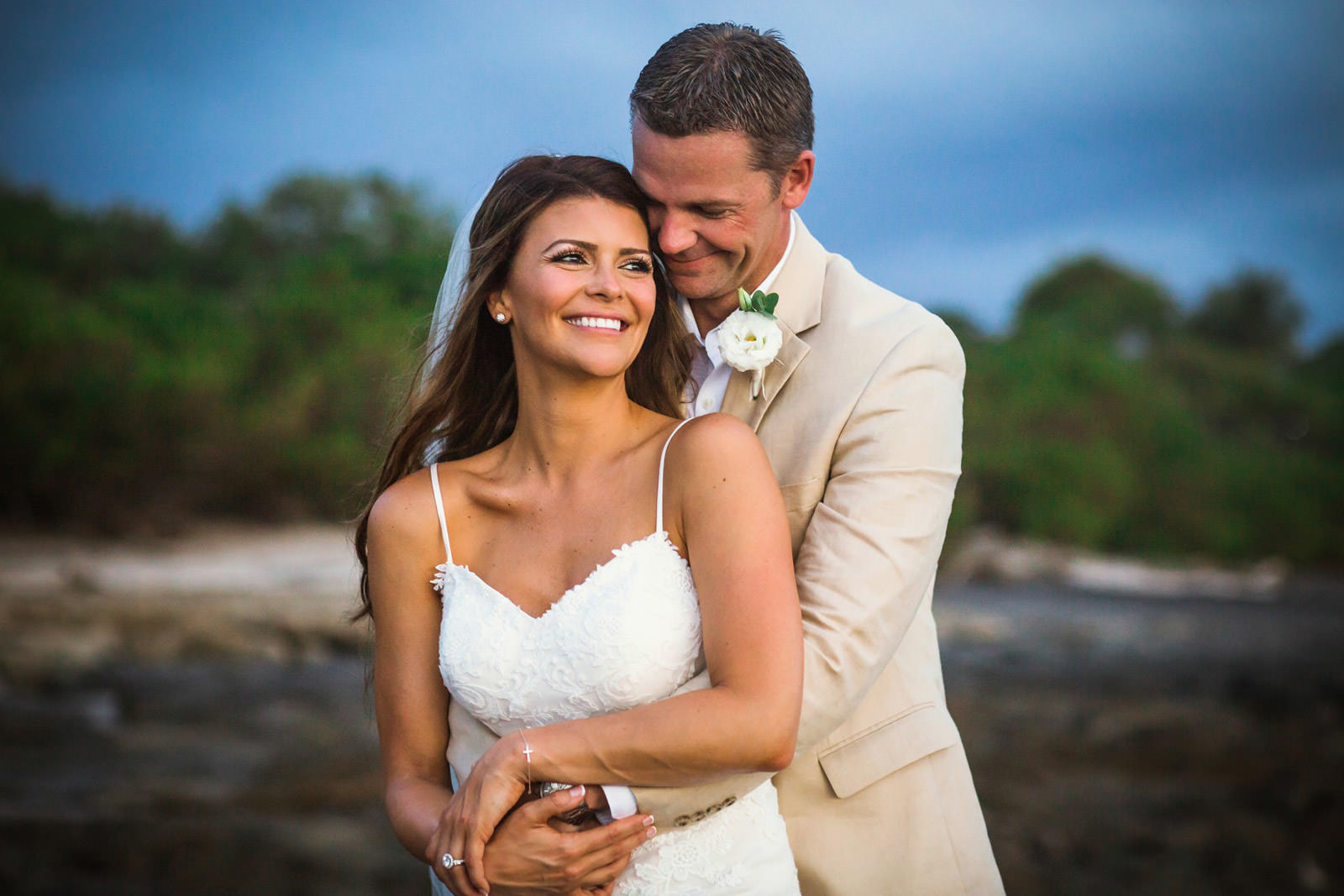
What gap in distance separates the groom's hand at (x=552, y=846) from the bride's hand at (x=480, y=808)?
0.03 meters

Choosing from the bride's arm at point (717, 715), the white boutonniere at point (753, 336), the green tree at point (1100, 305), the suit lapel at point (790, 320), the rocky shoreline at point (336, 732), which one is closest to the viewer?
the bride's arm at point (717, 715)

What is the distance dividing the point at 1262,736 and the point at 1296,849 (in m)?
2.12

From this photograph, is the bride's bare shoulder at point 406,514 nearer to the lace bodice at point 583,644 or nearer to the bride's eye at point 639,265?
the lace bodice at point 583,644

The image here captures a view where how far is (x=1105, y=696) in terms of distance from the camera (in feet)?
40.4

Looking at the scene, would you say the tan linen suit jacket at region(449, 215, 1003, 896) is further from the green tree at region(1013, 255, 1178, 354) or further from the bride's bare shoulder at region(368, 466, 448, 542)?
the green tree at region(1013, 255, 1178, 354)

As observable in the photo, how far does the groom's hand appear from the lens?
241cm

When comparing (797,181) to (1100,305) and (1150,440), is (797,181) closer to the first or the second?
(1150,440)

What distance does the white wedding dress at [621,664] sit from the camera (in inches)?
101

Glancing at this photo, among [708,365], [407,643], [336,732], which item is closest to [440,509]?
[407,643]

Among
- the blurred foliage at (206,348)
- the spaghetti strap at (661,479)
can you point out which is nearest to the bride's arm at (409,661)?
the spaghetti strap at (661,479)

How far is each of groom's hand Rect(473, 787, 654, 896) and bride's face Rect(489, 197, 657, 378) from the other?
0.88 m

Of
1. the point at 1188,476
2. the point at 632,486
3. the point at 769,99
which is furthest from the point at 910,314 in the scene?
the point at 1188,476

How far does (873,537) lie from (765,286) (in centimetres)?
73

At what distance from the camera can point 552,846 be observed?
95.2 inches
